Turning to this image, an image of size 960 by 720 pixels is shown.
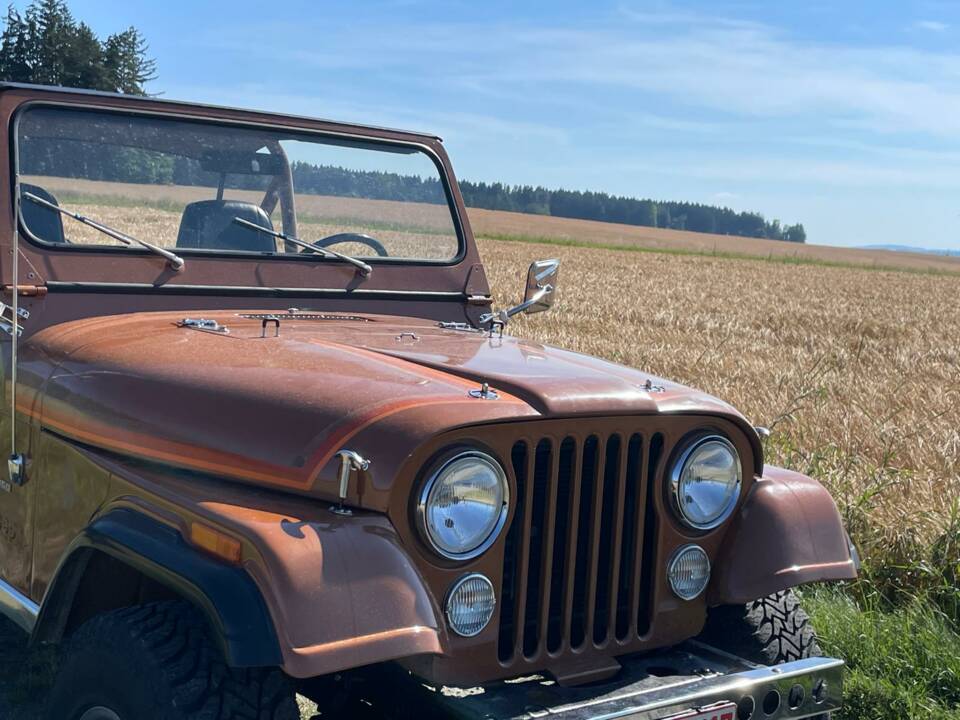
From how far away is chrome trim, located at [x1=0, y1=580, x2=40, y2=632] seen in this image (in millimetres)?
2721

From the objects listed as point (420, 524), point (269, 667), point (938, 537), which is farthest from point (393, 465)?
point (938, 537)

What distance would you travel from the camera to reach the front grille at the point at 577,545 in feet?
7.57

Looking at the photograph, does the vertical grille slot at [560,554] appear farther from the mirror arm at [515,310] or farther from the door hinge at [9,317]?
the door hinge at [9,317]

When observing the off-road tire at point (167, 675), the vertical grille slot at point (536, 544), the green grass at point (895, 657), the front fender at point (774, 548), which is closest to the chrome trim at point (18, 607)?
the off-road tire at point (167, 675)

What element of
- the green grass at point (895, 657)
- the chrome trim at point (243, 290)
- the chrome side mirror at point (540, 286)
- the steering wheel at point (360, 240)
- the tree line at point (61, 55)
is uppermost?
the tree line at point (61, 55)

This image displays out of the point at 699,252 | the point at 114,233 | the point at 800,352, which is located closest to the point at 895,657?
the point at 114,233

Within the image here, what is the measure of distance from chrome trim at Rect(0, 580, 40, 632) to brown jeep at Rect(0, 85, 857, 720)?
0.01 meters

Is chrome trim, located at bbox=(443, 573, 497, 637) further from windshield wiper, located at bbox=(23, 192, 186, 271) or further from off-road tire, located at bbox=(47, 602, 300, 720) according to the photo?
windshield wiper, located at bbox=(23, 192, 186, 271)

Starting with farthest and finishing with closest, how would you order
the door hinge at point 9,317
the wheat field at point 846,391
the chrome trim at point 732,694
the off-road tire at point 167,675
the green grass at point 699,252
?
the green grass at point 699,252
the wheat field at point 846,391
the door hinge at point 9,317
the chrome trim at point 732,694
the off-road tire at point 167,675

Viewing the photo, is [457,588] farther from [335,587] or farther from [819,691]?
[819,691]

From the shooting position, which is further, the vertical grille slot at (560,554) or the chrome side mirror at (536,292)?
the chrome side mirror at (536,292)

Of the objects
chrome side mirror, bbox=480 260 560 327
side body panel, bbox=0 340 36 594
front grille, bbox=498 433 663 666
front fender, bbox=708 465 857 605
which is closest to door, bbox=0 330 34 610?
side body panel, bbox=0 340 36 594

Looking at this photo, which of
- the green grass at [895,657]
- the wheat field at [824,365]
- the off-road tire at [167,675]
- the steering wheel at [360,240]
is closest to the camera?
the off-road tire at [167,675]

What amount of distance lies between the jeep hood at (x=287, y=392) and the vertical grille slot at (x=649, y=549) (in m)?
0.12
